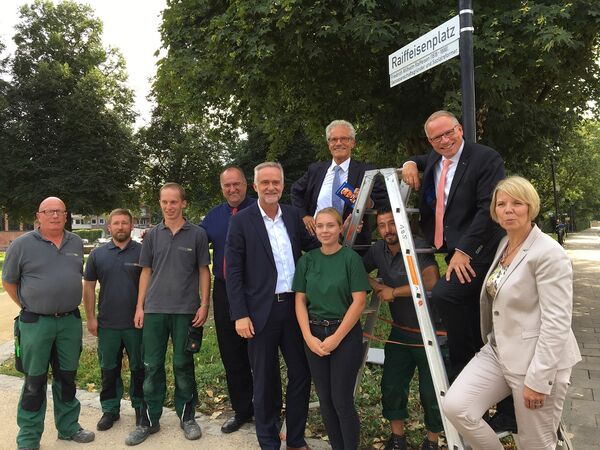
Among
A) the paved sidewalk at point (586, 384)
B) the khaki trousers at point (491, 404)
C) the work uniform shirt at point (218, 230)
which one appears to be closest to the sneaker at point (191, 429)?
the work uniform shirt at point (218, 230)

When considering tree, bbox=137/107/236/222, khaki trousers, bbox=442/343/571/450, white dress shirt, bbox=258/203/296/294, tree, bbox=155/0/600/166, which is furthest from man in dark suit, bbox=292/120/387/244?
tree, bbox=137/107/236/222

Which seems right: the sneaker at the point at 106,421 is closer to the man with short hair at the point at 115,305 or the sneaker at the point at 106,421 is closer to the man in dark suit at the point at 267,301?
the man with short hair at the point at 115,305

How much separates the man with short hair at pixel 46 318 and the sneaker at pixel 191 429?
0.75 m

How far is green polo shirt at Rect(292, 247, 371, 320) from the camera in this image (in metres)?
3.16

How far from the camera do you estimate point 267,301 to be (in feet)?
11.2

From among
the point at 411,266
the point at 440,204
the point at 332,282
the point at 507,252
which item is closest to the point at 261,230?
the point at 332,282

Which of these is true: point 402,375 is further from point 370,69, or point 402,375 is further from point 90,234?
point 90,234

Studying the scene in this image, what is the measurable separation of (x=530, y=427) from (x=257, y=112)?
10.8 metres

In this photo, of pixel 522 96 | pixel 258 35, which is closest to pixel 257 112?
pixel 258 35

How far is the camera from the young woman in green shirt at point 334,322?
3.13 metres

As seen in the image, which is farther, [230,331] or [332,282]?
[230,331]

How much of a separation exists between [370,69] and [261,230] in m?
7.70

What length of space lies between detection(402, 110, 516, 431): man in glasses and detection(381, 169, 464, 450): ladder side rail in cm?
11

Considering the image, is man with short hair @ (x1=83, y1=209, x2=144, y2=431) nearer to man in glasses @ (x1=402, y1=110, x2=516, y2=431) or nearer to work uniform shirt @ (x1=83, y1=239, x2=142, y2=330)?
work uniform shirt @ (x1=83, y1=239, x2=142, y2=330)
